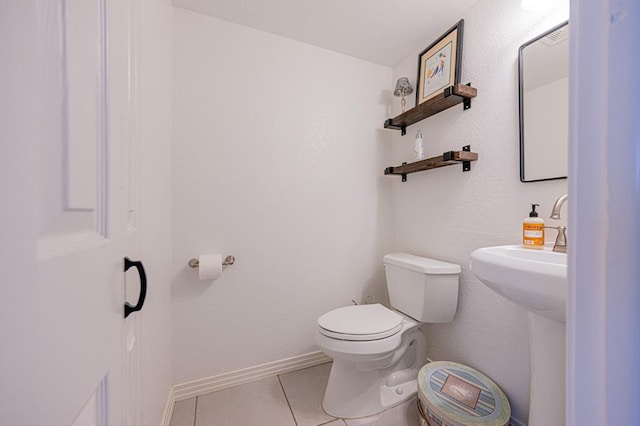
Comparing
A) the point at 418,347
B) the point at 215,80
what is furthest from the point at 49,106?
the point at 418,347

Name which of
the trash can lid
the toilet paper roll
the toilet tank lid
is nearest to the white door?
the toilet paper roll

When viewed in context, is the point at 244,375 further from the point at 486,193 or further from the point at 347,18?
the point at 347,18

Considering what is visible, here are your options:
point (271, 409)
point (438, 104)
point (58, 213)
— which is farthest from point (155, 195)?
point (438, 104)

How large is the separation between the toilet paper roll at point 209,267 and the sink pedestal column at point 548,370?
1325 millimetres

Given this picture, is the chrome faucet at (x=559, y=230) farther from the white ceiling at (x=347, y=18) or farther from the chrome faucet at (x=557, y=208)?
the white ceiling at (x=347, y=18)

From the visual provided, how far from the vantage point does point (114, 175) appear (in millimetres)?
435

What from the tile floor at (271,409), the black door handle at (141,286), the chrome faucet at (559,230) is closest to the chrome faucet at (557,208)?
the chrome faucet at (559,230)

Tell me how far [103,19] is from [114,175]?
0.81 feet

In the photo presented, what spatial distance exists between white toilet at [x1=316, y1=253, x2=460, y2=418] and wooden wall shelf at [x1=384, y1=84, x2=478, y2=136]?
868mm

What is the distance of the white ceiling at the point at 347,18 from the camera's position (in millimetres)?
1276

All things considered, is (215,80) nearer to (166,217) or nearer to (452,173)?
(166,217)

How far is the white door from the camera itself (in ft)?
0.68

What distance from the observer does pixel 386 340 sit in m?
1.15

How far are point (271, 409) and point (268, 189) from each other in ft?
3.80
